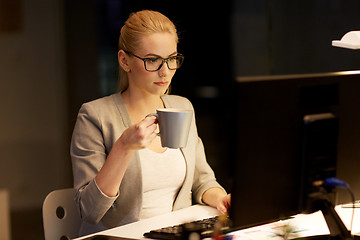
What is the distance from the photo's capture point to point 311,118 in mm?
1241

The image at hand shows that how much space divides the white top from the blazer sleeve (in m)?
0.16

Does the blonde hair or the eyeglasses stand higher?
the blonde hair

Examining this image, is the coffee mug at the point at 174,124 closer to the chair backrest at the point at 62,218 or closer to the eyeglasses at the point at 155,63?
the eyeglasses at the point at 155,63

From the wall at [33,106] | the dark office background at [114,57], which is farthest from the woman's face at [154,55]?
the wall at [33,106]

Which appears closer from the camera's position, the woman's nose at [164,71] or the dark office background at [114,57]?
the woman's nose at [164,71]

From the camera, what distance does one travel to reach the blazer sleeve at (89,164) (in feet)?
5.82

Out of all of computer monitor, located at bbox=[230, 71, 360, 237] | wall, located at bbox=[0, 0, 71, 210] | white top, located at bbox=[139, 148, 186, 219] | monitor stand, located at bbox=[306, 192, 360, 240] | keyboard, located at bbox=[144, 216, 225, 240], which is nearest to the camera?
computer monitor, located at bbox=[230, 71, 360, 237]

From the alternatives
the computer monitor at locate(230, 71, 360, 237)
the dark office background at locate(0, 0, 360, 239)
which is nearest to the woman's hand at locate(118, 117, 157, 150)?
the computer monitor at locate(230, 71, 360, 237)

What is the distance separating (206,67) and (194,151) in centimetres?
160

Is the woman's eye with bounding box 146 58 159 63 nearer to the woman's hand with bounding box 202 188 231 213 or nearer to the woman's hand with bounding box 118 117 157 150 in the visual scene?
the woman's hand with bounding box 118 117 157 150

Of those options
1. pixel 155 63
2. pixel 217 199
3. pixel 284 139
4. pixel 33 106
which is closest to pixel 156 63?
pixel 155 63

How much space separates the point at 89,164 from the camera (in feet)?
6.09

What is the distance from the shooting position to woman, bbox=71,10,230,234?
1.84 m

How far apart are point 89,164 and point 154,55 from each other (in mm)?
433
